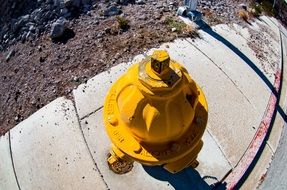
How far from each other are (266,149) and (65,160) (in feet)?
12.6

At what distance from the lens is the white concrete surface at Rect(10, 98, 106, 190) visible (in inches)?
311

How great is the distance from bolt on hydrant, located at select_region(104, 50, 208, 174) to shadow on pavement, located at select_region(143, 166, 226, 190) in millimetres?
1165

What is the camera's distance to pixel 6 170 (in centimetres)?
824

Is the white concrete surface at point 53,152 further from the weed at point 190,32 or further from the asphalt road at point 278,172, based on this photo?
the asphalt road at point 278,172

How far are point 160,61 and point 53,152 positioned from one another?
349 cm

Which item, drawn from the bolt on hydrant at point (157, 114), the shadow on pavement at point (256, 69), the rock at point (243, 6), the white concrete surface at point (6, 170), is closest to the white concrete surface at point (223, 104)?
the shadow on pavement at point (256, 69)

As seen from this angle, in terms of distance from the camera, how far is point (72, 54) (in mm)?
9297

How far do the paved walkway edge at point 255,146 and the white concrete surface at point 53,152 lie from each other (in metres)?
2.38

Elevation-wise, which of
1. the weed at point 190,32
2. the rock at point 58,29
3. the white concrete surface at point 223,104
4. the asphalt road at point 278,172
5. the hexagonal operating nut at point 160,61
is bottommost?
the asphalt road at point 278,172

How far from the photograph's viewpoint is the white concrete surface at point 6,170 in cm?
810

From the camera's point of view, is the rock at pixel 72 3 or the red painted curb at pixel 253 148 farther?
the rock at pixel 72 3

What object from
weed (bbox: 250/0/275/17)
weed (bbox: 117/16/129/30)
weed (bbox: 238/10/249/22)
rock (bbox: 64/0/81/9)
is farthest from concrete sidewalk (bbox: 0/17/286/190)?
rock (bbox: 64/0/81/9)

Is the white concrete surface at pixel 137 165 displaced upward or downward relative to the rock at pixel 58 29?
downward

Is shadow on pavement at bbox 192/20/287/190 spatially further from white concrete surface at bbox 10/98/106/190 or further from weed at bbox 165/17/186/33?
white concrete surface at bbox 10/98/106/190
